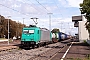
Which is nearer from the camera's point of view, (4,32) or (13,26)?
(4,32)

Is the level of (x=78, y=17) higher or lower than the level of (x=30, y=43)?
higher

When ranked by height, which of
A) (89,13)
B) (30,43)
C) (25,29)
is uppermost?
(89,13)

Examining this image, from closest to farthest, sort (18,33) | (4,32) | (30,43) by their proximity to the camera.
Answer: (30,43)
(4,32)
(18,33)

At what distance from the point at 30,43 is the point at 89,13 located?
14274 mm

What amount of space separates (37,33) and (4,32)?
224 feet

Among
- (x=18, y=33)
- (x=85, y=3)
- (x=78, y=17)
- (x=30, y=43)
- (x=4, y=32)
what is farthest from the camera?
(x=18, y=33)

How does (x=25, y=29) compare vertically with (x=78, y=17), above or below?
below

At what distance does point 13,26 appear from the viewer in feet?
356

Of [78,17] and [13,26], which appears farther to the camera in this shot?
[13,26]

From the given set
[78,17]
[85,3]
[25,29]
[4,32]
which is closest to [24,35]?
[25,29]

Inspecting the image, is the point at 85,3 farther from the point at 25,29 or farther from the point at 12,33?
the point at 12,33

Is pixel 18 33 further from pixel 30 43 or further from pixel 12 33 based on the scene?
pixel 30 43

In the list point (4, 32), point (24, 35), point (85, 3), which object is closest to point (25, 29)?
point (24, 35)

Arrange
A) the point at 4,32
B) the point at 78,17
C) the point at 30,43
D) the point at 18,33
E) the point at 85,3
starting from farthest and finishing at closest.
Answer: the point at 18,33 < the point at 4,32 < the point at 78,17 < the point at 85,3 < the point at 30,43
